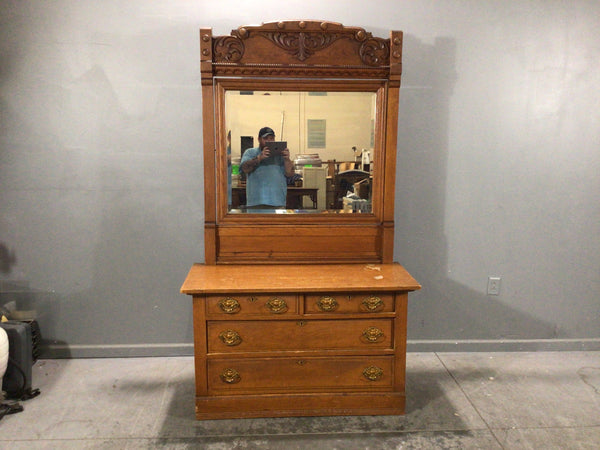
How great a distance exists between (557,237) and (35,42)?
3.25 metres

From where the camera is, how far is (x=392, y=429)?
2020 millimetres

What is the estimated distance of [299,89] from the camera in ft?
7.43

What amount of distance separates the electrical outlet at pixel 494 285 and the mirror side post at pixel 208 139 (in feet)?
5.57

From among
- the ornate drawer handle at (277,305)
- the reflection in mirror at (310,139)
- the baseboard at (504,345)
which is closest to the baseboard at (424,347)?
the baseboard at (504,345)

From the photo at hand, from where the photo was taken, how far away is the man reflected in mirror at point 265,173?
7.47ft

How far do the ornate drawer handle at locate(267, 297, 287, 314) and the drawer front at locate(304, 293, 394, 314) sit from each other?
101mm

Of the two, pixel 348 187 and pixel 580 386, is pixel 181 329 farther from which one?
pixel 580 386

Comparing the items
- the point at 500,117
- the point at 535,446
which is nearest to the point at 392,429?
the point at 535,446

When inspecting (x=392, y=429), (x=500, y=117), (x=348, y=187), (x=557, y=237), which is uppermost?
(x=500, y=117)

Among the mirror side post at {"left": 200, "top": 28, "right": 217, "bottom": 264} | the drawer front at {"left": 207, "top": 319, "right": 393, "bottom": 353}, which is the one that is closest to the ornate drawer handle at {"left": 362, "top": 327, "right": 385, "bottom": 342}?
the drawer front at {"left": 207, "top": 319, "right": 393, "bottom": 353}

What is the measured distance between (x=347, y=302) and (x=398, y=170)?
3.19 feet

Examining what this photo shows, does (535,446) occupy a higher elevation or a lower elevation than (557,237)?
lower

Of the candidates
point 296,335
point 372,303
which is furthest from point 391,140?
point 296,335

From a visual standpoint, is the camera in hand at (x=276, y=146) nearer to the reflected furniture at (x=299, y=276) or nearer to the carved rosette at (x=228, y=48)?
the reflected furniture at (x=299, y=276)
